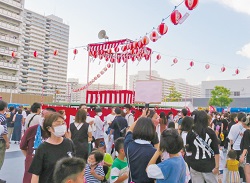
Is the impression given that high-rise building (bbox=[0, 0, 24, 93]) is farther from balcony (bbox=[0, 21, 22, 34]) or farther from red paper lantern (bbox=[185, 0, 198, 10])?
red paper lantern (bbox=[185, 0, 198, 10])

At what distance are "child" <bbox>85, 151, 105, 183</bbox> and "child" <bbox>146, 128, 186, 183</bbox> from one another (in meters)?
1.31

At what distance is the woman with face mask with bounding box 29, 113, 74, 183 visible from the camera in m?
2.34

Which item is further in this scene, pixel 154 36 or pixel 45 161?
pixel 154 36

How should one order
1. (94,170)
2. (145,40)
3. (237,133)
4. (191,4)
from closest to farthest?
(94,170) → (237,133) → (191,4) → (145,40)

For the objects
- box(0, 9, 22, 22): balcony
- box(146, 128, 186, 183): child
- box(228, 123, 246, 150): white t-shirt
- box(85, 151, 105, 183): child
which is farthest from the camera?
box(0, 9, 22, 22): balcony

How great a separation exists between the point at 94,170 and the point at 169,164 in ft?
5.00

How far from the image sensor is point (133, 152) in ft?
8.19

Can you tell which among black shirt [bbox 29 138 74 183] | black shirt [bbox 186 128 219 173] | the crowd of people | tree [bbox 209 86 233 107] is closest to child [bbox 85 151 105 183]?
the crowd of people

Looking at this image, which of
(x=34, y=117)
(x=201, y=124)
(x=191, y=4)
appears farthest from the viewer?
(x=191, y=4)

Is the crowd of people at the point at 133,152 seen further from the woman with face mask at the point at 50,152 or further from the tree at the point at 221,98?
the tree at the point at 221,98

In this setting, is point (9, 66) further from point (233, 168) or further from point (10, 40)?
point (233, 168)

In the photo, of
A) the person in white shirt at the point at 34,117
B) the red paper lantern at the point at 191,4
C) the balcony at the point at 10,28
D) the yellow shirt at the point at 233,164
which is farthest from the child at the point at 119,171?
the balcony at the point at 10,28

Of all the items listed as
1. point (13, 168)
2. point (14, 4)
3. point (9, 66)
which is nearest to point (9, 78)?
point (9, 66)

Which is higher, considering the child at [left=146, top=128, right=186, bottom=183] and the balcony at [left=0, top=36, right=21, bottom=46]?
the balcony at [left=0, top=36, right=21, bottom=46]
